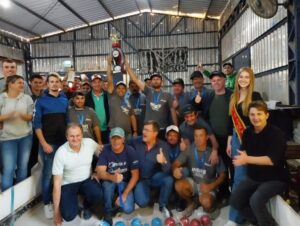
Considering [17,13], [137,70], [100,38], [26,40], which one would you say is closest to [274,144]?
[17,13]

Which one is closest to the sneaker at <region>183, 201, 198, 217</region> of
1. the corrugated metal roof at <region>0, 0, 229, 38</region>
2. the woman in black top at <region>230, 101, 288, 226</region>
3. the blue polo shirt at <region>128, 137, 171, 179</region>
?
the blue polo shirt at <region>128, 137, 171, 179</region>

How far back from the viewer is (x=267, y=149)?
300cm

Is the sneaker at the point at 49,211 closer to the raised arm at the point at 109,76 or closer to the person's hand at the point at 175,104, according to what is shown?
the raised arm at the point at 109,76

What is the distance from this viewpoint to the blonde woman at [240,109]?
3.40 meters

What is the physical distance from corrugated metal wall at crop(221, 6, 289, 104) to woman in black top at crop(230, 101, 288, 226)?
4004 millimetres

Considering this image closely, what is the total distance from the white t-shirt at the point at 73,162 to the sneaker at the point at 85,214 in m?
0.45

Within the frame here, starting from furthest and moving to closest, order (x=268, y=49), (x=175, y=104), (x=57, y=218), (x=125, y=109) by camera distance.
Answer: (x=268, y=49) < (x=175, y=104) < (x=125, y=109) < (x=57, y=218)

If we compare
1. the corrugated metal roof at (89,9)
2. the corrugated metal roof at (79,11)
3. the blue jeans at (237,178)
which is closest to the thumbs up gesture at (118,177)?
the blue jeans at (237,178)

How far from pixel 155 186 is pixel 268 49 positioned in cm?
536

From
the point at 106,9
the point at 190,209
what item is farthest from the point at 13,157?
the point at 106,9

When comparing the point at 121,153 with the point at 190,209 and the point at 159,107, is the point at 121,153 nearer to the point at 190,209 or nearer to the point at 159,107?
the point at 159,107

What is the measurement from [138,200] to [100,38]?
13.7 meters

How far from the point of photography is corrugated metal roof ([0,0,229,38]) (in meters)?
12.2

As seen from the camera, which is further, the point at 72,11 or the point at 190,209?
the point at 72,11
